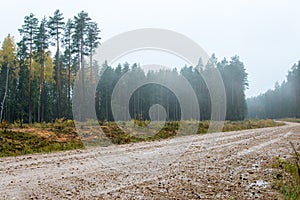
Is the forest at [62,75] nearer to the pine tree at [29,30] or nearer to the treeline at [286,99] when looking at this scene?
the pine tree at [29,30]

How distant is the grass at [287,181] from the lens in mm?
4751

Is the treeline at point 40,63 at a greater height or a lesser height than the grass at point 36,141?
greater

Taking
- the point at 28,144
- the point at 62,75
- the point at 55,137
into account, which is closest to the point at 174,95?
the point at 62,75

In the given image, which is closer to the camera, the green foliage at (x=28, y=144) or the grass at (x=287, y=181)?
the grass at (x=287, y=181)

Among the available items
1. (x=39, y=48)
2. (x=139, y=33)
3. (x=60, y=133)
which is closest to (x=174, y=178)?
(x=139, y=33)

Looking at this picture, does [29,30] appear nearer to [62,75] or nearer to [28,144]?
[62,75]

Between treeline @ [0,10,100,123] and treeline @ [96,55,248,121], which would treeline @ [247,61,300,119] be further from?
treeline @ [0,10,100,123]

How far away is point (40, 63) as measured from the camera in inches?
1550

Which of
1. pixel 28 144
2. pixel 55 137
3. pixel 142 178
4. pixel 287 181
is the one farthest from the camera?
pixel 55 137

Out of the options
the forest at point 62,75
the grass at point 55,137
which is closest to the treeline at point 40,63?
the forest at point 62,75

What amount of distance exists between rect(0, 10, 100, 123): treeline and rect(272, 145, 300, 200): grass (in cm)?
2517

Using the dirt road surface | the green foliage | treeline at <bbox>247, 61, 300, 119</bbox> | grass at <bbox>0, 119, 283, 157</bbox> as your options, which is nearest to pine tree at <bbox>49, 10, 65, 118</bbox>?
grass at <bbox>0, 119, 283, 157</bbox>

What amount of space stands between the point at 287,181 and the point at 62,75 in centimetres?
4782

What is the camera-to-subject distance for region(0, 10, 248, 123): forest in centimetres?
3281
